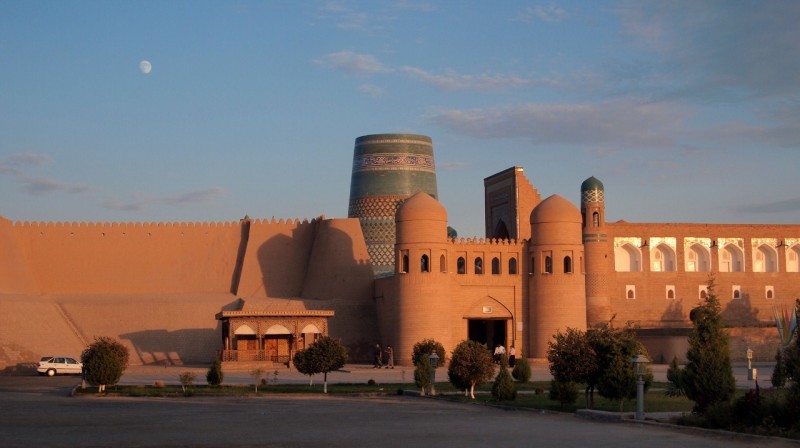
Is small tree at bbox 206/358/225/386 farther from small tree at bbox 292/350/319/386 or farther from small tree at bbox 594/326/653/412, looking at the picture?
small tree at bbox 594/326/653/412

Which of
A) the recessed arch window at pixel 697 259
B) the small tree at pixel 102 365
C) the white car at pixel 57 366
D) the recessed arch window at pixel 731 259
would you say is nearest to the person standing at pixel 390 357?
the white car at pixel 57 366

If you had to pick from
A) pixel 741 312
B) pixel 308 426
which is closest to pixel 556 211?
pixel 741 312

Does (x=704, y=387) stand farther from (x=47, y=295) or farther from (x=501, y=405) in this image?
(x=47, y=295)

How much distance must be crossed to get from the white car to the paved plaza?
1054 centimetres

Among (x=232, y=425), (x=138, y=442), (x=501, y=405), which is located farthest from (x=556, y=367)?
(x=138, y=442)

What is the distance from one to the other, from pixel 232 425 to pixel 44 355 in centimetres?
2091

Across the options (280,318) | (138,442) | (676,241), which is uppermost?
(676,241)

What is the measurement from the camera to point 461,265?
40531 mm

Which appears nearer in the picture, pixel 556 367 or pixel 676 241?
pixel 556 367

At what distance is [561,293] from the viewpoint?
3919 cm

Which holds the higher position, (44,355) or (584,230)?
(584,230)

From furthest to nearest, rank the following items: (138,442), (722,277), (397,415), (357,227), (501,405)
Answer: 1. (722,277)
2. (357,227)
3. (501,405)
4. (397,415)
5. (138,442)

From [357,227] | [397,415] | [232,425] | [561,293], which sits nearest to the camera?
[232,425]

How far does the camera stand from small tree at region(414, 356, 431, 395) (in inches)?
950
